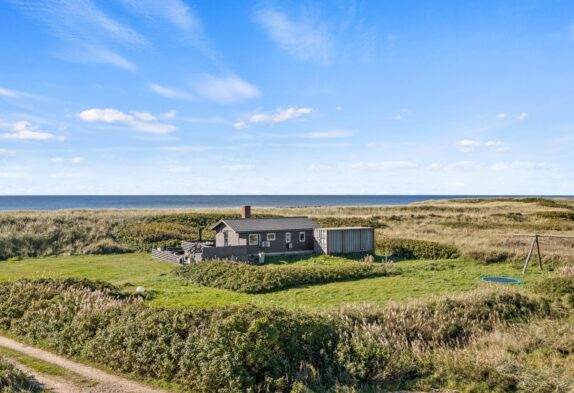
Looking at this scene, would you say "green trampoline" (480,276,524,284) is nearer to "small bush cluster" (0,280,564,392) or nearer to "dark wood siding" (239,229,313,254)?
"small bush cluster" (0,280,564,392)

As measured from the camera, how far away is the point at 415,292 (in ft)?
77.5

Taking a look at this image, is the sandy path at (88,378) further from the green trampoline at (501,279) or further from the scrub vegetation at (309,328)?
the green trampoline at (501,279)

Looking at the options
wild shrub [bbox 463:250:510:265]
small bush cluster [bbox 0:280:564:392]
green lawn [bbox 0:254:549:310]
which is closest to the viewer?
small bush cluster [bbox 0:280:564:392]

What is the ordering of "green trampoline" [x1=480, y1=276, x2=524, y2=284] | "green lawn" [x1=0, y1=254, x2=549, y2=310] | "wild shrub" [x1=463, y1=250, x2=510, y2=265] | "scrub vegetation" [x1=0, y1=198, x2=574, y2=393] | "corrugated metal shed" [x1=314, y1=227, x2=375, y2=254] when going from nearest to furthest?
"scrub vegetation" [x1=0, y1=198, x2=574, y2=393]
"green lawn" [x1=0, y1=254, x2=549, y2=310]
"green trampoline" [x1=480, y1=276, x2=524, y2=284]
"wild shrub" [x1=463, y1=250, x2=510, y2=265]
"corrugated metal shed" [x1=314, y1=227, x2=375, y2=254]

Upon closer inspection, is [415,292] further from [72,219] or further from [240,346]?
[72,219]

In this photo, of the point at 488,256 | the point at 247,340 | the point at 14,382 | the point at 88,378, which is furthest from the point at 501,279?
the point at 14,382

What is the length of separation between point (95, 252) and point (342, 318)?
110 feet

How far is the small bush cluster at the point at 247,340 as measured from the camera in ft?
36.3

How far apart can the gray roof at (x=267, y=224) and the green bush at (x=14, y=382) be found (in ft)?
82.7

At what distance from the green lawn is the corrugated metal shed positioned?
211cm

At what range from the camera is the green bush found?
411 inches

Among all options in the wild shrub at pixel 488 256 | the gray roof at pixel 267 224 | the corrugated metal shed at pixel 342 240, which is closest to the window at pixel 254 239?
the gray roof at pixel 267 224

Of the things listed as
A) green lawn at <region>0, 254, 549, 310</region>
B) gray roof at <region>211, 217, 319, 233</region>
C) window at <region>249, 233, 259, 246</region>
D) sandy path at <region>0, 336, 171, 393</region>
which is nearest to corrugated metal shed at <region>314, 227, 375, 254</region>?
gray roof at <region>211, 217, 319, 233</region>

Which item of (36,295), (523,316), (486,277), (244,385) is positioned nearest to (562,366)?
(523,316)
